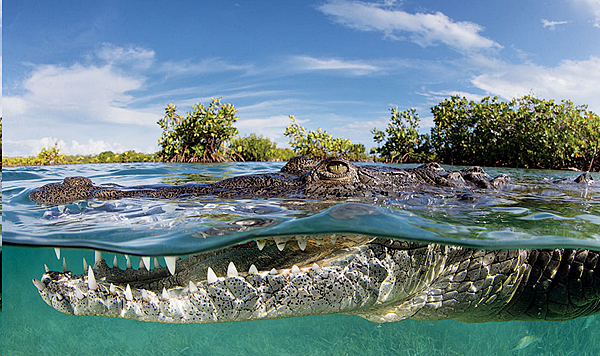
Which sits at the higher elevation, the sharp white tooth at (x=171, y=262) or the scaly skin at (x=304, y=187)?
the scaly skin at (x=304, y=187)

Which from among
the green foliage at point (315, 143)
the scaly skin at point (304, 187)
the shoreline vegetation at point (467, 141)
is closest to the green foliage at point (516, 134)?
the shoreline vegetation at point (467, 141)

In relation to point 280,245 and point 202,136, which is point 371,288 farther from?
point 202,136

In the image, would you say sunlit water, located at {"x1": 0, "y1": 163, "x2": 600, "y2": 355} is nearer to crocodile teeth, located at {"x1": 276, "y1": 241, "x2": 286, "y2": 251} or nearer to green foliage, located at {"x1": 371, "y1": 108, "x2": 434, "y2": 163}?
crocodile teeth, located at {"x1": 276, "y1": 241, "x2": 286, "y2": 251}

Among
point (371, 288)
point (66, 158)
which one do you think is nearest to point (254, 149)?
point (66, 158)

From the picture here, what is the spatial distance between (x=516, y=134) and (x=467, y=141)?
232cm

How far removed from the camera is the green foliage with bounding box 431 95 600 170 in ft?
48.9

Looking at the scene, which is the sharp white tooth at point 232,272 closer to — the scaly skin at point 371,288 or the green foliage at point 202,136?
the scaly skin at point 371,288

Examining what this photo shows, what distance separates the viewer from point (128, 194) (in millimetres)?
3979

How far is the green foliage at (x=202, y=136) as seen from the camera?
631 inches

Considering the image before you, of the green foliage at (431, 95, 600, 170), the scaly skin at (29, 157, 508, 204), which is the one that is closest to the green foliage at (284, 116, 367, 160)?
the green foliage at (431, 95, 600, 170)

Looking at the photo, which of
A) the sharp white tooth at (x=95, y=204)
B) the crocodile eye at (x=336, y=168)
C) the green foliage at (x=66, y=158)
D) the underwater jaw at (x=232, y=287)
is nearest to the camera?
the underwater jaw at (x=232, y=287)

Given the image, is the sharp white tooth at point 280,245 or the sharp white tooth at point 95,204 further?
the sharp white tooth at point 95,204

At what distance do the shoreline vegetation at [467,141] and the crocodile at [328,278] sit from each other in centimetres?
1216

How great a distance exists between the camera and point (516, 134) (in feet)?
56.0
